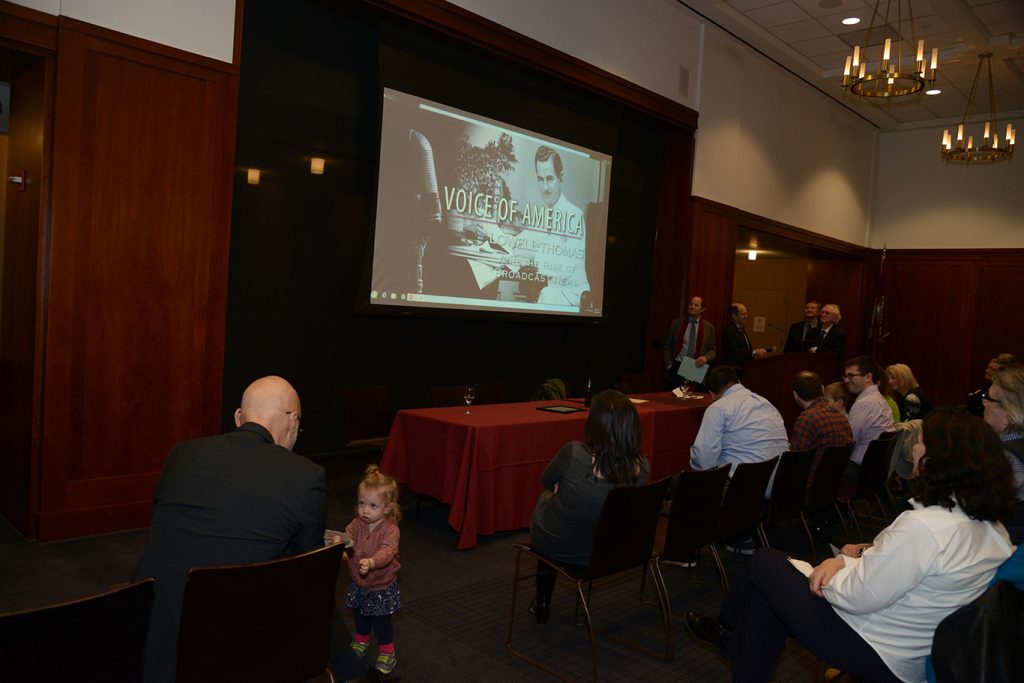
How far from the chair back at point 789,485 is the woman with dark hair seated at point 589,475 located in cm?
113

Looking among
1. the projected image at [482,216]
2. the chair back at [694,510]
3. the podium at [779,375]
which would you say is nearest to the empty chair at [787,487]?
the chair back at [694,510]

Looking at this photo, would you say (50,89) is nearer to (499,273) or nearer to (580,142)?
(499,273)

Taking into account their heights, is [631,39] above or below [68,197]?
above

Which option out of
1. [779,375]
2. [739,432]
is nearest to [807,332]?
[779,375]

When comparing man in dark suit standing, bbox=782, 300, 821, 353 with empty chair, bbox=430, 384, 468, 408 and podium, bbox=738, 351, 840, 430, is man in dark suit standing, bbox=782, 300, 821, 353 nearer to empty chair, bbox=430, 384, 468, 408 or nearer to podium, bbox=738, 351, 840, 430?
podium, bbox=738, 351, 840, 430

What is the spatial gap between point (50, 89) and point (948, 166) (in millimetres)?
12643

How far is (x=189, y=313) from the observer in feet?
14.8

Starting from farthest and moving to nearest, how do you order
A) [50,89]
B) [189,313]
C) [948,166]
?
1. [948,166]
2. [189,313]
3. [50,89]

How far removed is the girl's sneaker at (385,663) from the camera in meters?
2.82

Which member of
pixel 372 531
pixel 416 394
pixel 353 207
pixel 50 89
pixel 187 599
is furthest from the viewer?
pixel 416 394

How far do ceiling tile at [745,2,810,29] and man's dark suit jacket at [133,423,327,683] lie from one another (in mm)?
8127

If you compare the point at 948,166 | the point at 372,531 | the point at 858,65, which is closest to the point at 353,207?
the point at 372,531

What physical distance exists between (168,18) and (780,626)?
452cm

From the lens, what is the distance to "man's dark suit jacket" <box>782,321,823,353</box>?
32.7 feet
